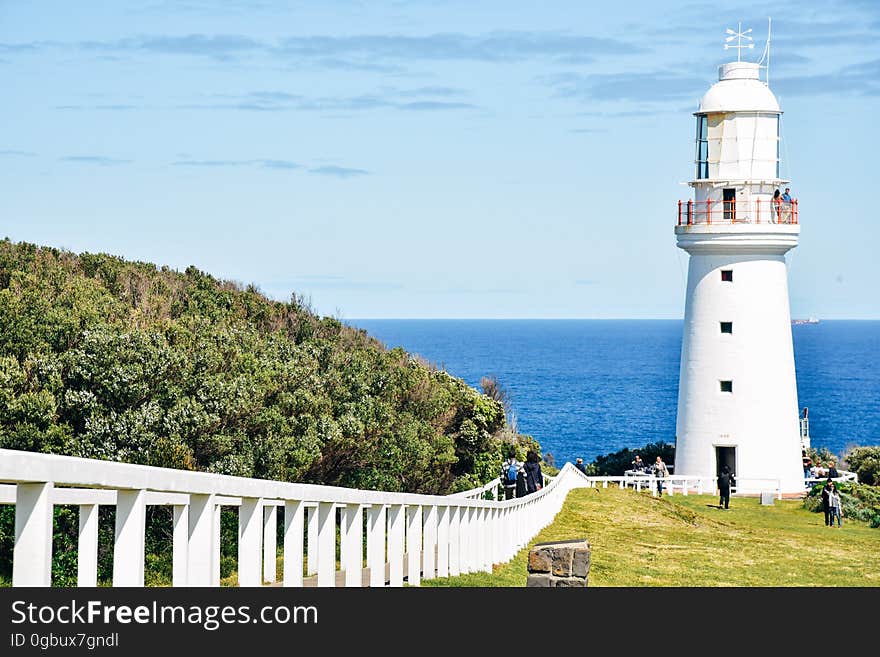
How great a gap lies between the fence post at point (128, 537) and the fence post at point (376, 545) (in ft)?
15.0

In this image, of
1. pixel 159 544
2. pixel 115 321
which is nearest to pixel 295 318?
pixel 115 321

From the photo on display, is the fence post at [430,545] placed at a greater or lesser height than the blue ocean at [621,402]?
lesser

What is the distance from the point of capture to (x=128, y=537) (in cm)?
539

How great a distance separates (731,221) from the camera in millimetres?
42000

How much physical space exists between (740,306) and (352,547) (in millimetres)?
34077

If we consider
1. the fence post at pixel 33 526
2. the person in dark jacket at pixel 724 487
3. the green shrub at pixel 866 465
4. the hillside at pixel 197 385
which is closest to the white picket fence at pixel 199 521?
the fence post at pixel 33 526

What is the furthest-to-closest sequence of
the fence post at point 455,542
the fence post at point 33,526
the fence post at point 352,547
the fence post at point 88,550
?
1. the fence post at point 455,542
2. the fence post at point 352,547
3. the fence post at point 88,550
4. the fence post at point 33,526

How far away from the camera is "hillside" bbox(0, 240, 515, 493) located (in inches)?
762

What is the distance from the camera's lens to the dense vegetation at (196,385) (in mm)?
19297

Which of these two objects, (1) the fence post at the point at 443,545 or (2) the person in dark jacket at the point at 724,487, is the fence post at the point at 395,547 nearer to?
(1) the fence post at the point at 443,545

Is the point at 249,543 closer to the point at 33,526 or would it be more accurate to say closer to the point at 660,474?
the point at 33,526

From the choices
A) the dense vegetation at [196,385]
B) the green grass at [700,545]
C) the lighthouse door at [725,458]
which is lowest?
the green grass at [700,545]

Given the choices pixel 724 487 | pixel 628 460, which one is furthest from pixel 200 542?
pixel 628 460
